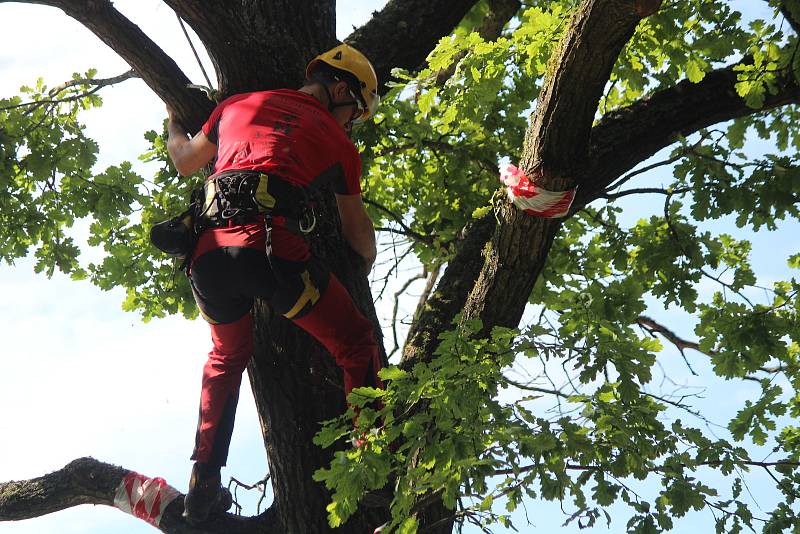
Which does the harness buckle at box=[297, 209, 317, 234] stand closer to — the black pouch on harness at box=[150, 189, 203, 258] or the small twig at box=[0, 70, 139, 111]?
the black pouch on harness at box=[150, 189, 203, 258]

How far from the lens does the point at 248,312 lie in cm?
414

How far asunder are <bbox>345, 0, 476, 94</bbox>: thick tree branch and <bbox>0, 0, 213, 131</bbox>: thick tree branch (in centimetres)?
127

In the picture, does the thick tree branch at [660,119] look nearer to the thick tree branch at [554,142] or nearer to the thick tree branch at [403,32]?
the thick tree branch at [554,142]

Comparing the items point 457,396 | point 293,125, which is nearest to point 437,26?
point 293,125

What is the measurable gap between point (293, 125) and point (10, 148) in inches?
136

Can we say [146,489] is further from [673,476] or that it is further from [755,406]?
[755,406]

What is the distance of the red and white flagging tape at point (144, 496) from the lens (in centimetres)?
466

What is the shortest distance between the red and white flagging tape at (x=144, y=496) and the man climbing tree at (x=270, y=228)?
0.22 metres

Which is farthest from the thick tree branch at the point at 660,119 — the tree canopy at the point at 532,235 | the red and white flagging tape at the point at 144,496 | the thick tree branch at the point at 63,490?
the thick tree branch at the point at 63,490

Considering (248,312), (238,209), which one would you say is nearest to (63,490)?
(248,312)

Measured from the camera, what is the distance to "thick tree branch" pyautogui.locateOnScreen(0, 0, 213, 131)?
15.3 ft

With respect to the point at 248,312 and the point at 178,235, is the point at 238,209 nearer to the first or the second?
the point at 178,235

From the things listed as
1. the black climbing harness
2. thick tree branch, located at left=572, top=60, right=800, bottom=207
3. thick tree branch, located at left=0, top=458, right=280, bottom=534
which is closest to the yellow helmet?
the black climbing harness

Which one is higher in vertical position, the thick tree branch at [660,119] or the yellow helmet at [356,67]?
the thick tree branch at [660,119]
